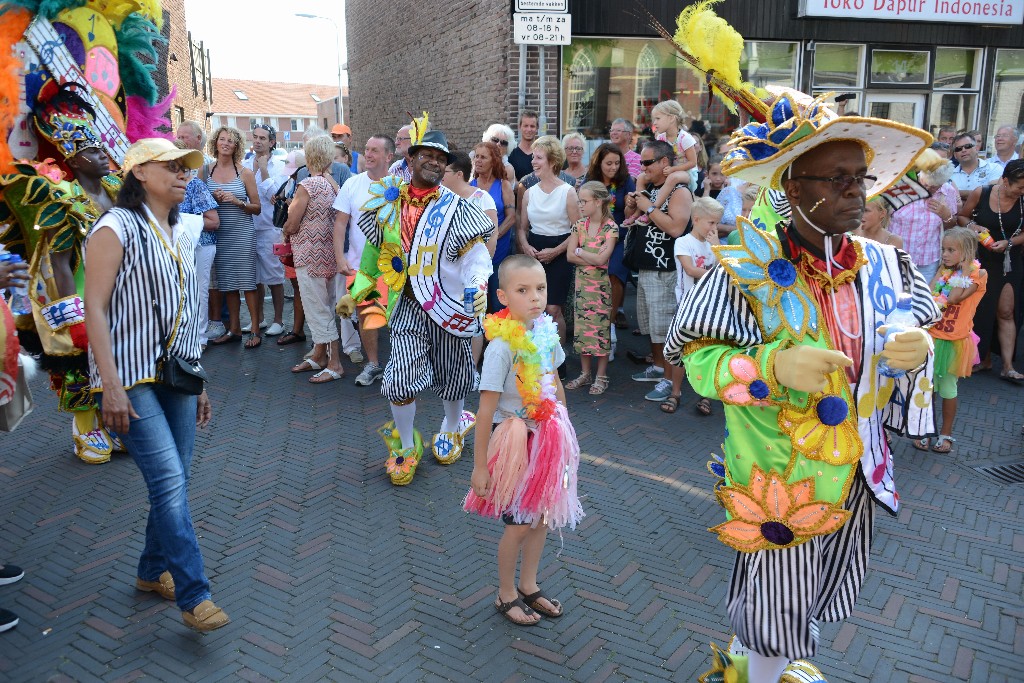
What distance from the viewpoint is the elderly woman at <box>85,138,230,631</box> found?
3.31 m

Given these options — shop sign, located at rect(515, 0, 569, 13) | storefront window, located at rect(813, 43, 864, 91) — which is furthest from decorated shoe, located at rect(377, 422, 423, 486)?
storefront window, located at rect(813, 43, 864, 91)

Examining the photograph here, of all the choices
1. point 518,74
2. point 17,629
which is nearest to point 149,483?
point 17,629

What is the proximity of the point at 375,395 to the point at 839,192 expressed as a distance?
553 centimetres

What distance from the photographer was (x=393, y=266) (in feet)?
17.3

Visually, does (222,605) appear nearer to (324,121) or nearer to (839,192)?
(839,192)

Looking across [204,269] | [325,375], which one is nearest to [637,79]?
[204,269]

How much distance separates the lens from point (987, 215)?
7895 millimetres

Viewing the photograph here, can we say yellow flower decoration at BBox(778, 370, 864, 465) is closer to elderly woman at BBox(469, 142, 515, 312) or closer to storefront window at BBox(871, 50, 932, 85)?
elderly woman at BBox(469, 142, 515, 312)

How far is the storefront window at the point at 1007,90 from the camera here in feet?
45.5

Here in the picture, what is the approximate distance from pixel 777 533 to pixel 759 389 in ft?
1.61

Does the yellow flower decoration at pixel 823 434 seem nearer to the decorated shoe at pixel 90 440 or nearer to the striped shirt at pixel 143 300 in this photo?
the striped shirt at pixel 143 300

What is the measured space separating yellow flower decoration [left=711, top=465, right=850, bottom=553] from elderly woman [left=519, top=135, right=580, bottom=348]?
500cm

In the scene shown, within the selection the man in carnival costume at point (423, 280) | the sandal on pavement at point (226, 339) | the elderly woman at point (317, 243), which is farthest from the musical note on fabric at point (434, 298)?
the sandal on pavement at point (226, 339)

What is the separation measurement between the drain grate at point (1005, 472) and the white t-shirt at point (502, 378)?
12.0 feet
